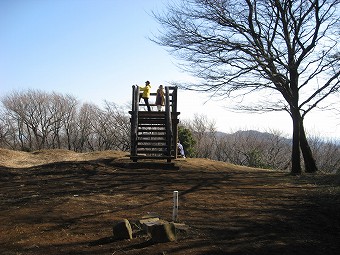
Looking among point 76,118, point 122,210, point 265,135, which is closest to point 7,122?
point 76,118

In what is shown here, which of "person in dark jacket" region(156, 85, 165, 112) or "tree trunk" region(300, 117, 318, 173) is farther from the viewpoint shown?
"person in dark jacket" region(156, 85, 165, 112)

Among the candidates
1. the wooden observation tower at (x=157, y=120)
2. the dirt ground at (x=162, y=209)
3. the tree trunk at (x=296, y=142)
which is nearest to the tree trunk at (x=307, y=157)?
the tree trunk at (x=296, y=142)

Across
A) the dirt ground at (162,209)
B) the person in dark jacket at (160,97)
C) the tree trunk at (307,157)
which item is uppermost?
the person in dark jacket at (160,97)

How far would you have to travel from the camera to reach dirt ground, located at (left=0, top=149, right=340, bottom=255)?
177 inches

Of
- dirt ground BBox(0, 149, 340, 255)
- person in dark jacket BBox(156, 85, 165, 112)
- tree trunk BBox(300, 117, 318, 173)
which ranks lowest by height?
dirt ground BBox(0, 149, 340, 255)

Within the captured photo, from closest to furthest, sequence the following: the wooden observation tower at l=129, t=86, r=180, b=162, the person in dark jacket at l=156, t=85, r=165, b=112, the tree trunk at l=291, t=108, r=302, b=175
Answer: the wooden observation tower at l=129, t=86, r=180, b=162
the tree trunk at l=291, t=108, r=302, b=175
the person in dark jacket at l=156, t=85, r=165, b=112

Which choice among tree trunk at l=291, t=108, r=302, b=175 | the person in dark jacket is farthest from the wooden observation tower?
tree trunk at l=291, t=108, r=302, b=175

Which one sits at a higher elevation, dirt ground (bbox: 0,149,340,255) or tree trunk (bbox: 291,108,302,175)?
tree trunk (bbox: 291,108,302,175)

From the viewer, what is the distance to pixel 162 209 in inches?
251

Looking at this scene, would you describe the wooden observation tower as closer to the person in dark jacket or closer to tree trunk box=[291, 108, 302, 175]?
the person in dark jacket

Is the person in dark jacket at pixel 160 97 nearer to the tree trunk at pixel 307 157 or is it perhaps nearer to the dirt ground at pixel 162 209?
the dirt ground at pixel 162 209

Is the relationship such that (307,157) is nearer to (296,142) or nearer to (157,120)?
(296,142)

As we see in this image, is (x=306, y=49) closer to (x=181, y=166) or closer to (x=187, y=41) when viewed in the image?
(x=187, y=41)

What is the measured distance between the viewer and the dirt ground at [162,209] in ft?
14.8
